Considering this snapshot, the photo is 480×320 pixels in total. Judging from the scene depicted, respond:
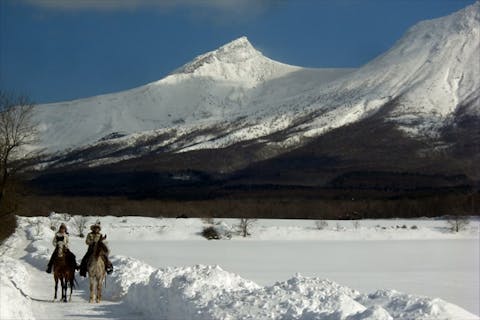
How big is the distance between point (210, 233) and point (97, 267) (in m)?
48.3

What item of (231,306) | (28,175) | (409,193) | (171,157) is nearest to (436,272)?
(231,306)

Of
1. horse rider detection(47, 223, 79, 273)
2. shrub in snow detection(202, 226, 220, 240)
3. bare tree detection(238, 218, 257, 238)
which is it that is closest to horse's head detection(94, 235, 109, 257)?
horse rider detection(47, 223, 79, 273)

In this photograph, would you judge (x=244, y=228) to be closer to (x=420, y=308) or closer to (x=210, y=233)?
(x=210, y=233)

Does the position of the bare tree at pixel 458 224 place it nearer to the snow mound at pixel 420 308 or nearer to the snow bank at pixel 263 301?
the snow bank at pixel 263 301

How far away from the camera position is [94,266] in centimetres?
1891

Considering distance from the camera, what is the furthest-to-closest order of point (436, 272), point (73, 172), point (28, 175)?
point (73, 172) < point (28, 175) < point (436, 272)

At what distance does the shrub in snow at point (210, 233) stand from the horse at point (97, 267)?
4712 centimetres

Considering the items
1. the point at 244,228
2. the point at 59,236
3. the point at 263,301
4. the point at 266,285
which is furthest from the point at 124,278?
the point at 244,228

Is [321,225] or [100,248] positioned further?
[321,225]

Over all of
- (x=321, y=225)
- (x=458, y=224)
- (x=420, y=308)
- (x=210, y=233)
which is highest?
(x=458, y=224)

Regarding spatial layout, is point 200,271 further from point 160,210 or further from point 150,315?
point 160,210

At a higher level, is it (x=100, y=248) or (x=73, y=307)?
(x=100, y=248)

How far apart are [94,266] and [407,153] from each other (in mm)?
162630

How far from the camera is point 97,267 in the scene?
1892 centimetres
